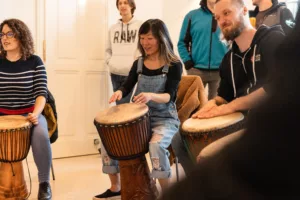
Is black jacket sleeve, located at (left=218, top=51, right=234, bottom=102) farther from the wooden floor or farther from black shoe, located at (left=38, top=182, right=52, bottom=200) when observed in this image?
black shoe, located at (left=38, top=182, right=52, bottom=200)

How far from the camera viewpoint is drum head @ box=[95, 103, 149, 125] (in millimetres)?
2141

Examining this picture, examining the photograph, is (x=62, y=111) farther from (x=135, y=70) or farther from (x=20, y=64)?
(x=135, y=70)

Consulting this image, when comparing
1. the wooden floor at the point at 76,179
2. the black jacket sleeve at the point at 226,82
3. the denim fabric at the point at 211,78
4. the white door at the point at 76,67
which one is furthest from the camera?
the white door at the point at 76,67

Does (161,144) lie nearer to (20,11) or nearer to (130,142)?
(130,142)

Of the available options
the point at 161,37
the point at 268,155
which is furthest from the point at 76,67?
the point at 268,155

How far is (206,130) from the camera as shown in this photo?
5.81 ft

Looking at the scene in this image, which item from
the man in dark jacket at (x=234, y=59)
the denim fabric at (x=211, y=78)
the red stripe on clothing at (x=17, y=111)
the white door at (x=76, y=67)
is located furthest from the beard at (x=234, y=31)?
the white door at (x=76, y=67)

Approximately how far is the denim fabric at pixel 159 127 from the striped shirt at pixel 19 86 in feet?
2.08

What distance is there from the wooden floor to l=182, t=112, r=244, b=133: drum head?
2.32ft

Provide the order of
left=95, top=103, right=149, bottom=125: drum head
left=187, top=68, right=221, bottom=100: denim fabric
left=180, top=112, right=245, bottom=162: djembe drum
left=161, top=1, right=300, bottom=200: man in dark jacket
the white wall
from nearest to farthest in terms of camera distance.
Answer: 1. left=161, top=1, right=300, bottom=200: man in dark jacket
2. left=180, top=112, right=245, bottom=162: djembe drum
3. left=95, top=103, right=149, bottom=125: drum head
4. left=187, top=68, right=221, bottom=100: denim fabric
5. the white wall

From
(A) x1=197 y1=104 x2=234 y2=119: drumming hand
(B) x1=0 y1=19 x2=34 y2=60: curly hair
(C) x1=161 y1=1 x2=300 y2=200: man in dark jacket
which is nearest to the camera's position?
(C) x1=161 y1=1 x2=300 y2=200: man in dark jacket

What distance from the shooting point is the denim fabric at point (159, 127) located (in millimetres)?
2166

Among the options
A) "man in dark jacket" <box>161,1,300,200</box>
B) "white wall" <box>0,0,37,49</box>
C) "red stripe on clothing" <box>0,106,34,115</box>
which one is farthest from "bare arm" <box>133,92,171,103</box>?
"white wall" <box>0,0,37,49</box>

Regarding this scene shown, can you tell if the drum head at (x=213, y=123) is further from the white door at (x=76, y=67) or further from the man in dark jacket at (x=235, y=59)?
the white door at (x=76, y=67)
